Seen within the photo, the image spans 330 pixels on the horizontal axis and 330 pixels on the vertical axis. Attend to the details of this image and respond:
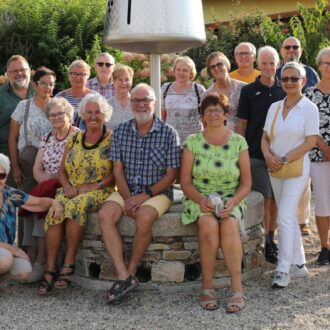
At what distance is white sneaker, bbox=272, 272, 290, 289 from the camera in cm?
529

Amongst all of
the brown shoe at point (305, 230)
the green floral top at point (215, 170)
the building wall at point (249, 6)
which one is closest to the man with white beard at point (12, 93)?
the green floral top at point (215, 170)

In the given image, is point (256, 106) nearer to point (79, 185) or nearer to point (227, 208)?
point (227, 208)

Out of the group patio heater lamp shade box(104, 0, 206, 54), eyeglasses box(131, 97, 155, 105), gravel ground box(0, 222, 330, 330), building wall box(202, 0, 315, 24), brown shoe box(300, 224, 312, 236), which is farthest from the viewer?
building wall box(202, 0, 315, 24)

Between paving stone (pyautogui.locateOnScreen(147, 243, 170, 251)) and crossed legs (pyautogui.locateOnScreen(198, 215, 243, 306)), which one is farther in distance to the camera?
paving stone (pyautogui.locateOnScreen(147, 243, 170, 251))

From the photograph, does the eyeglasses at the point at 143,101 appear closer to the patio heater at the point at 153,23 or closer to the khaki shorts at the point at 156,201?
the khaki shorts at the point at 156,201

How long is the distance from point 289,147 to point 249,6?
11696 mm

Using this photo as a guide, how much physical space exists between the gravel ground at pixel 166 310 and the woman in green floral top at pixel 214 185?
0.73 ft

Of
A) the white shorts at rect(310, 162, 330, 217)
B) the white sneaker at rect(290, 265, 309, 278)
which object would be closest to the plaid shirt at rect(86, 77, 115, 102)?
the white shorts at rect(310, 162, 330, 217)

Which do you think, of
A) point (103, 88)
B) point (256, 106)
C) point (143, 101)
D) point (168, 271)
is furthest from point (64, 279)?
point (103, 88)

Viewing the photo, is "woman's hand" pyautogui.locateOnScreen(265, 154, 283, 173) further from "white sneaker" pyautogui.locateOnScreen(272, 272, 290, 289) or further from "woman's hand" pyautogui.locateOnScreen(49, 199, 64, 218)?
"woman's hand" pyautogui.locateOnScreen(49, 199, 64, 218)

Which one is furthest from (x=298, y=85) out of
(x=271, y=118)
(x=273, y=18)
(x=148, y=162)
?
(x=273, y=18)

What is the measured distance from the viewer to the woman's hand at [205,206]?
16.3ft

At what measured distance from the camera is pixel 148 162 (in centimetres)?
527

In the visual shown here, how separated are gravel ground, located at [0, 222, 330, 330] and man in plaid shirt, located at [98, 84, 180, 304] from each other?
1.20ft
